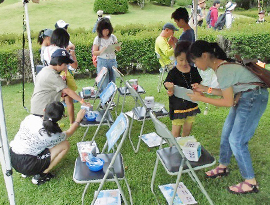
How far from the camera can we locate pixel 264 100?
9.00 ft

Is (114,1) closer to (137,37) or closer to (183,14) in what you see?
(137,37)

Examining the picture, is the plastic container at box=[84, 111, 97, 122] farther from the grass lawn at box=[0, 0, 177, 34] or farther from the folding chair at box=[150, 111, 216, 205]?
the grass lawn at box=[0, 0, 177, 34]

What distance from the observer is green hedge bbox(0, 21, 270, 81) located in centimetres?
721

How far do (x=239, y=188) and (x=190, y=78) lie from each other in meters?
1.30

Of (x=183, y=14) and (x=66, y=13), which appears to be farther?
(x=66, y=13)

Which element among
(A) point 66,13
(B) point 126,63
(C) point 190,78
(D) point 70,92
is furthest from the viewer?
(A) point 66,13

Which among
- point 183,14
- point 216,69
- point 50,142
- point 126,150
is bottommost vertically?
point 126,150

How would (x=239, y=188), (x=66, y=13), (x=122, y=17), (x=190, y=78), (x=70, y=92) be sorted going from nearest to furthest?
(x=239, y=188) < (x=190, y=78) < (x=70, y=92) < (x=122, y=17) < (x=66, y=13)

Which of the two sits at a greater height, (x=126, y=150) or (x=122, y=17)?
(x=122, y=17)

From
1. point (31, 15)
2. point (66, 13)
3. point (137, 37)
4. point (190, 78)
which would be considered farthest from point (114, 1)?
point (190, 78)

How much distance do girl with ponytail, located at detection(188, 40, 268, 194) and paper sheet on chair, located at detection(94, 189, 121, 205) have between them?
1166 mm

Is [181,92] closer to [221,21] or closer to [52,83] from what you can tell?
[52,83]

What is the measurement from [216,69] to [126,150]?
1.84 metres

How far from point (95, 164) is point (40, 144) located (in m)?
0.74
